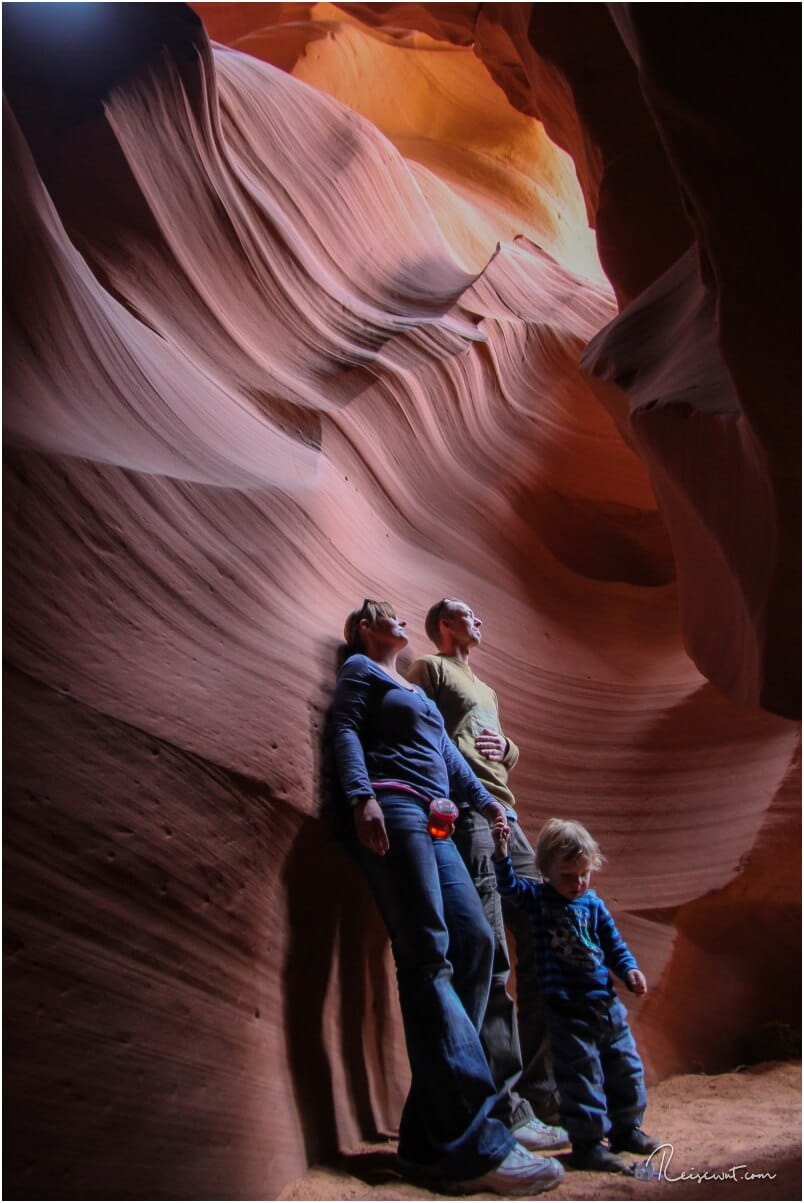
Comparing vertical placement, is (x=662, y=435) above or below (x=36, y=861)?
above

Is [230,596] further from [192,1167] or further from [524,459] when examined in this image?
[524,459]

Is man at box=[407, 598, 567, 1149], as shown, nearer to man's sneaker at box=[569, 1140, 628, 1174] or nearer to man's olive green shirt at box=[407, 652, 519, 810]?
man's olive green shirt at box=[407, 652, 519, 810]

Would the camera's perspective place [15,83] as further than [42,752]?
Yes

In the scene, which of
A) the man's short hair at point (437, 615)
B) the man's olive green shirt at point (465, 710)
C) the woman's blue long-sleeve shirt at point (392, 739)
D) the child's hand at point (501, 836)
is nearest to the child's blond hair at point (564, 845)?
the child's hand at point (501, 836)

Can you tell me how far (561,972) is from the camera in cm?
279

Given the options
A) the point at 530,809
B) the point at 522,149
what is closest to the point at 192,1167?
the point at 530,809

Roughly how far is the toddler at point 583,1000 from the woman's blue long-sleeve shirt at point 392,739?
0.30 meters

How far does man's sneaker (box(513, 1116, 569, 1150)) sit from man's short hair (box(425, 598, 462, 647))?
1437 mm

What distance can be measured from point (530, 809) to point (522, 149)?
493 centimetres

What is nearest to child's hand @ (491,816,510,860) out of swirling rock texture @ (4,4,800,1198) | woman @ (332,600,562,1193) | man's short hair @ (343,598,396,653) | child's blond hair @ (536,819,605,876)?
woman @ (332,600,562,1193)

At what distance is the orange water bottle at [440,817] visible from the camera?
2.87 metres

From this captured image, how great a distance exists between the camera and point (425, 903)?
2693 millimetres

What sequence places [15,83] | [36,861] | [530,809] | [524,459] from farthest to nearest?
[524,459] → [530,809] → [15,83] → [36,861]

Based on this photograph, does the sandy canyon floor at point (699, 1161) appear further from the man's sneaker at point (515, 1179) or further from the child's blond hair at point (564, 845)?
the child's blond hair at point (564, 845)
